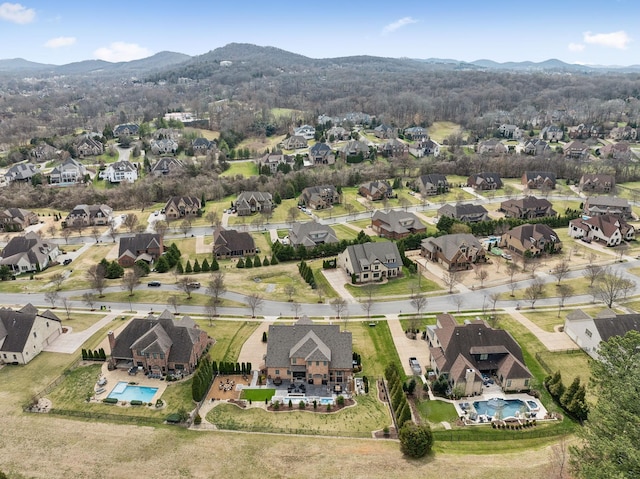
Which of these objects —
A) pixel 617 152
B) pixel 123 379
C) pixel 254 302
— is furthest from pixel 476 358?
pixel 617 152

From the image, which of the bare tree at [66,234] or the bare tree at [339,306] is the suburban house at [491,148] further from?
the bare tree at [66,234]

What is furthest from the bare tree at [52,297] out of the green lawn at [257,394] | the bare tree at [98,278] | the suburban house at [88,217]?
the suburban house at [88,217]

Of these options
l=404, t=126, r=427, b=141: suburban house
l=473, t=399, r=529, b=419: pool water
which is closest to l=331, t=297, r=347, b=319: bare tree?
l=473, t=399, r=529, b=419: pool water

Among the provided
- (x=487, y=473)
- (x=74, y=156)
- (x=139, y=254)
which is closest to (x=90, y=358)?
(x=139, y=254)

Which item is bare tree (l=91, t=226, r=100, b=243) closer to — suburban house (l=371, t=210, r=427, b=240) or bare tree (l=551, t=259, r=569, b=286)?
suburban house (l=371, t=210, r=427, b=240)

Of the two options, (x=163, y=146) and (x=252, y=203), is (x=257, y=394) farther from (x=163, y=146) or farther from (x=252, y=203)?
(x=163, y=146)

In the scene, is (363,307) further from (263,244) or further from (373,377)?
(263,244)
